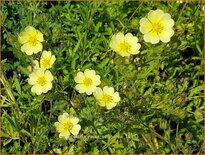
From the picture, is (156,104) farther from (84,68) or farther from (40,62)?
(40,62)

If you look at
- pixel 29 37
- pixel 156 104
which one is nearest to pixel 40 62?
pixel 29 37

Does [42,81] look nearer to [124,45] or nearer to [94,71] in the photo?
[94,71]

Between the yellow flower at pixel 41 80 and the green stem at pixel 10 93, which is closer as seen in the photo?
the yellow flower at pixel 41 80

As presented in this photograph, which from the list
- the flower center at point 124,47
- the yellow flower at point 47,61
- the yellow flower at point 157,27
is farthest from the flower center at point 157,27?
the yellow flower at point 47,61

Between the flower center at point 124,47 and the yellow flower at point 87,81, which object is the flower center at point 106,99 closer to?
the yellow flower at point 87,81

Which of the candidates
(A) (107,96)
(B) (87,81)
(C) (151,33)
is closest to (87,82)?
(B) (87,81)
